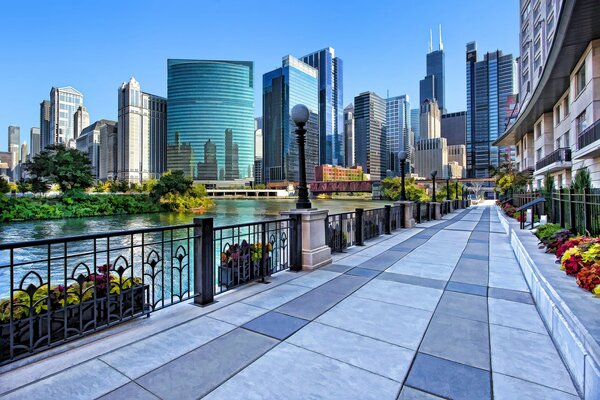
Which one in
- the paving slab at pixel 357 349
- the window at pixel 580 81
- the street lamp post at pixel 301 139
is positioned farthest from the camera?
the window at pixel 580 81

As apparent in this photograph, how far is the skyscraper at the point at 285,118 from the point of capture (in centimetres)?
16195

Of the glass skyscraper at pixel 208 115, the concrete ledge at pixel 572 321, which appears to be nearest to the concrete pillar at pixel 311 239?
the concrete ledge at pixel 572 321

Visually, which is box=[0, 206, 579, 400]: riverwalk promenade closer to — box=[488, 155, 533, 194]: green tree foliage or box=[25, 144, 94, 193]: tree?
box=[488, 155, 533, 194]: green tree foliage

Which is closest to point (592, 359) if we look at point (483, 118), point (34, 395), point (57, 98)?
point (34, 395)

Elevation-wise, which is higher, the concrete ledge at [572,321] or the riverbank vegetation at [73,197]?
the riverbank vegetation at [73,197]

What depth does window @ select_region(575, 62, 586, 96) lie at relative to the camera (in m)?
20.5

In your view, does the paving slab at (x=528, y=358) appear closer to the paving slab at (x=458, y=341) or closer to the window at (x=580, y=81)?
the paving slab at (x=458, y=341)

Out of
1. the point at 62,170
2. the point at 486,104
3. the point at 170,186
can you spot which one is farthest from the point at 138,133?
the point at 486,104

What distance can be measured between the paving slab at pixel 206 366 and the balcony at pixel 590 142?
21.6 m

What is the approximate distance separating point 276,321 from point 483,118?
685 ft

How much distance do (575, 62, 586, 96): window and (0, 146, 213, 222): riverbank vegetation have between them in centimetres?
5146

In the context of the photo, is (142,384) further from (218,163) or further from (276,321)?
(218,163)

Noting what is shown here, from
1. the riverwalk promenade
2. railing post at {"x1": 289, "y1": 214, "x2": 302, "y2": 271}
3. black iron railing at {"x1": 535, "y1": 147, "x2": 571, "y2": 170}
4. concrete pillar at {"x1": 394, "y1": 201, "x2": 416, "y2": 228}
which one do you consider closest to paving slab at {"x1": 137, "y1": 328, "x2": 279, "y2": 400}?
the riverwalk promenade

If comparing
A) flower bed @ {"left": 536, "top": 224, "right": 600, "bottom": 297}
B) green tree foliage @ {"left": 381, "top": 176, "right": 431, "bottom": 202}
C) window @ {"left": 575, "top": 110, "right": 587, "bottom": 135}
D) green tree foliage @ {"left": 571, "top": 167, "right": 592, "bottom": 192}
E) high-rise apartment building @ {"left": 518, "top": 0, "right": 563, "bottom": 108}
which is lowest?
flower bed @ {"left": 536, "top": 224, "right": 600, "bottom": 297}
